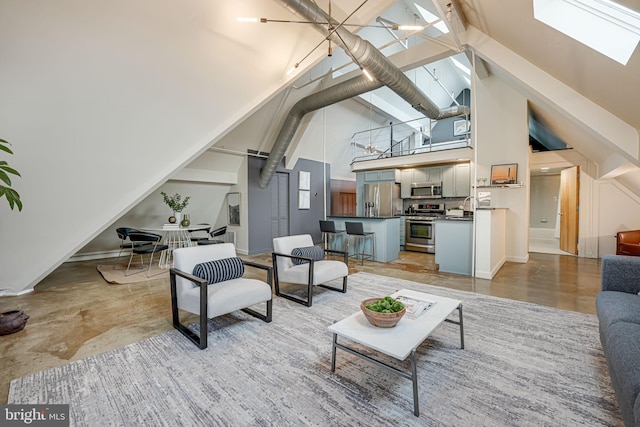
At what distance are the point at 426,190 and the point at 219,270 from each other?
19.8 feet

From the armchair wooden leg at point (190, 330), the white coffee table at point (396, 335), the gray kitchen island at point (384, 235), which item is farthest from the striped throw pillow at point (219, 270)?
the gray kitchen island at point (384, 235)

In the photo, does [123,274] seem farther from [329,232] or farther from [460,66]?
[460,66]

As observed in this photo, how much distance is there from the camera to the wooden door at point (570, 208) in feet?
19.7

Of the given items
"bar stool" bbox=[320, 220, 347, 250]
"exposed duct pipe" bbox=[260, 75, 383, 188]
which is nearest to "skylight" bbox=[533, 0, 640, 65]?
"exposed duct pipe" bbox=[260, 75, 383, 188]

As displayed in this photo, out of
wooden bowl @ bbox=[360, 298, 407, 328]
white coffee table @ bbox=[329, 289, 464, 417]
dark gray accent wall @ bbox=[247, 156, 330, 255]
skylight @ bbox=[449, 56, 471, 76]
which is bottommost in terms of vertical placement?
white coffee table @ bbox=[329, 289, 464, 417]

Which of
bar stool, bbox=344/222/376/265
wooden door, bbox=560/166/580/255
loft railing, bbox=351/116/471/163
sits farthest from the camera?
loft railing, bbox=351/116/471/163

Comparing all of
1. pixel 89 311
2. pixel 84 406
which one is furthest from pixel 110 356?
pixel 89 311

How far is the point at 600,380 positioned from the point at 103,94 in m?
5.12

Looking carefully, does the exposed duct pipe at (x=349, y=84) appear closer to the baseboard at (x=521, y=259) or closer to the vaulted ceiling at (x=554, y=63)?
the vaulted ceiling at (x=554, y=63)

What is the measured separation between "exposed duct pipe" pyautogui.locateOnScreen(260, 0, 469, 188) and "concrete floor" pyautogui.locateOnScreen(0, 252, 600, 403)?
10.2 ft

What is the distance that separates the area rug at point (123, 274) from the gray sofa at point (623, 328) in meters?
5.24

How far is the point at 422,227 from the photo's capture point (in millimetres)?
6871

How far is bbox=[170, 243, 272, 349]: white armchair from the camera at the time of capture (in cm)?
226

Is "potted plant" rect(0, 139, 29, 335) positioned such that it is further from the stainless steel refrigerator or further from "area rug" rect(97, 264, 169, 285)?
the stainless steel refrigerator
